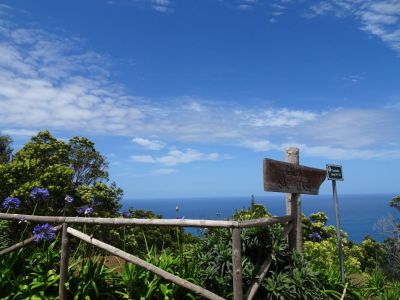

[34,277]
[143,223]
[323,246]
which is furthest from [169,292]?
[323,246]

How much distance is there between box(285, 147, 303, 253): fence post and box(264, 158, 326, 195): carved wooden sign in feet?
0.64

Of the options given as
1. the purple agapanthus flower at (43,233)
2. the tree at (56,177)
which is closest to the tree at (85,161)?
the tree at (56,177)

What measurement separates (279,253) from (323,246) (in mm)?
6708

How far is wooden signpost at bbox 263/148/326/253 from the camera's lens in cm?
577

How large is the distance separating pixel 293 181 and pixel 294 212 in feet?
1.82

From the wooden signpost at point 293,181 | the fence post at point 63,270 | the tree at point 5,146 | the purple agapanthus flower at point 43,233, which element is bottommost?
the fence post at point 63,270

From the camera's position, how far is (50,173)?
15.4 metres

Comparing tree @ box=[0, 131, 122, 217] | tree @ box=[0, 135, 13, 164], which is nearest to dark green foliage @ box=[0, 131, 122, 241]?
tree @ box=[0, 131, 122, 217]

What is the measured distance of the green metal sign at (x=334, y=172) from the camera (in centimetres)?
703

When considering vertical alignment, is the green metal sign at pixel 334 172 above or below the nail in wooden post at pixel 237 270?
above

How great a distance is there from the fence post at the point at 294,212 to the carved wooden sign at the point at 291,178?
19 centimetres

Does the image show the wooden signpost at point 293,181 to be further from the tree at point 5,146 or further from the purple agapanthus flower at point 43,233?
the tree at point 5,146

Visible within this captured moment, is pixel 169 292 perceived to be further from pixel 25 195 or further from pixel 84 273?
pixel 25 195

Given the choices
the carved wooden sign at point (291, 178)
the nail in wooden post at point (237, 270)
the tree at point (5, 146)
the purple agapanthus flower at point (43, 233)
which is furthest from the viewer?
the tree at point (5, 146)
